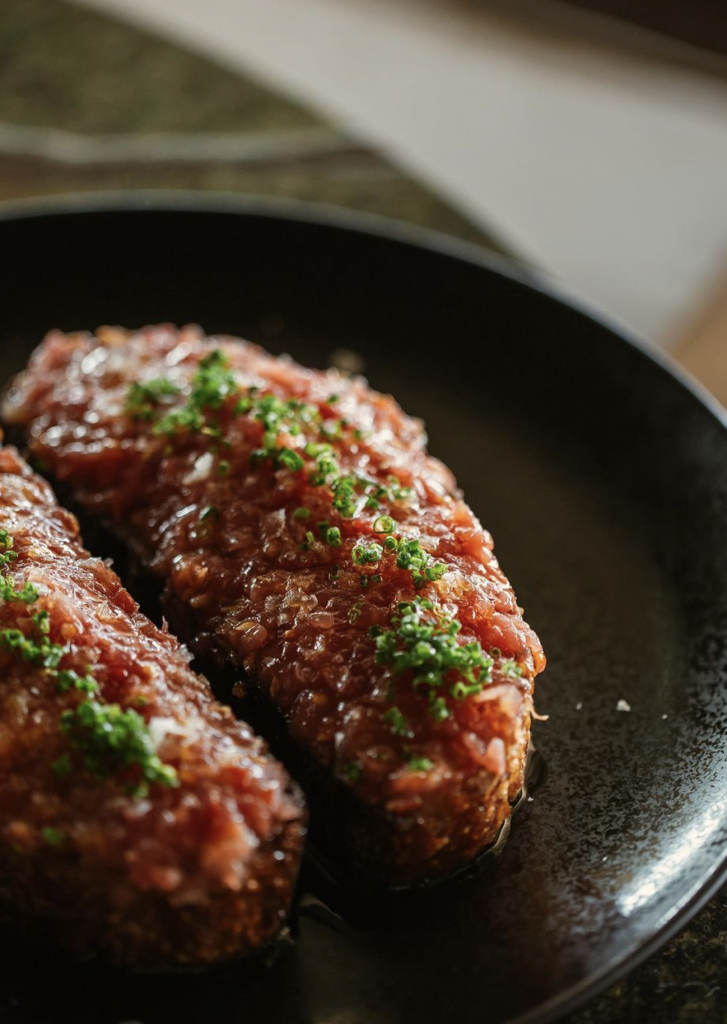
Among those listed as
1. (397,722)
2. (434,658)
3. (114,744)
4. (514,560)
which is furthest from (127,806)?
(514,560)

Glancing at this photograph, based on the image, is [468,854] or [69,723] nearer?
[69,723]

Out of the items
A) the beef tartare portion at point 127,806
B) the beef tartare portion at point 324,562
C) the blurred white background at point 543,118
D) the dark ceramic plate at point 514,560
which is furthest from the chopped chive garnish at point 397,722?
the blurred white background at point 543,118

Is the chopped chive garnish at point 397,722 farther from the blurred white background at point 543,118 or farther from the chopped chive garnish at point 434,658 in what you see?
the blurred white background at point 543,118

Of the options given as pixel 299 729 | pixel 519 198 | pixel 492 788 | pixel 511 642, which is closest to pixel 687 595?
pixel 511 642

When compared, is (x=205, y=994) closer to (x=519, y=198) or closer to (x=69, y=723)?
(x=69, y=723)

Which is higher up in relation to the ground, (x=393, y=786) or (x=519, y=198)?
(x=519, y=198)

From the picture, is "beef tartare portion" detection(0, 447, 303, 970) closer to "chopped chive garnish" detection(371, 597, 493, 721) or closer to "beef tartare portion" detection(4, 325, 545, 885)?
"beef tartare portion" detection(4, 325, 545, 885)
